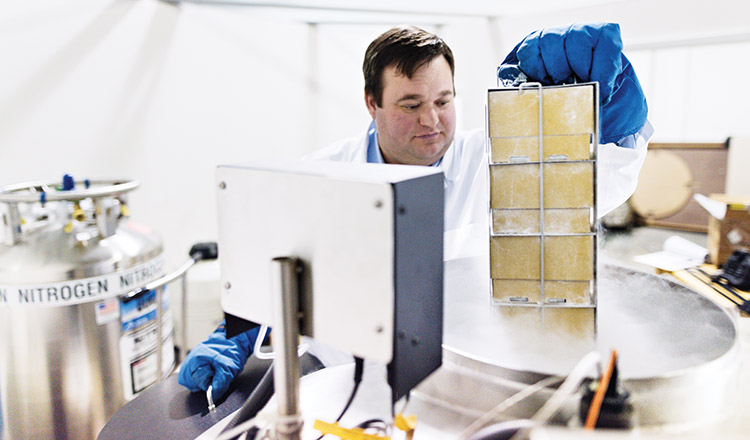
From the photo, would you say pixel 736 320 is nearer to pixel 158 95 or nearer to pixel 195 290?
pixel 195 290

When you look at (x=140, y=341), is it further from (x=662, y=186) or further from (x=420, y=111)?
(x=662, y=186)

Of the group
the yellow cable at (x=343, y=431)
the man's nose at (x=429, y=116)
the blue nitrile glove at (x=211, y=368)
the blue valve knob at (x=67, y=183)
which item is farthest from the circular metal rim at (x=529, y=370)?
the blue valve knob at (x=67, y=183)

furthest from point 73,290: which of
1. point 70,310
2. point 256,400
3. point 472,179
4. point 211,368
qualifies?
point 472,179

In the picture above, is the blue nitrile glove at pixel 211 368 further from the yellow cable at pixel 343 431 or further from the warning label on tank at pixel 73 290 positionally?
the warning label on tank at pixel 73 290

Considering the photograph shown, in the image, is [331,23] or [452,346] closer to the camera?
[452,346]

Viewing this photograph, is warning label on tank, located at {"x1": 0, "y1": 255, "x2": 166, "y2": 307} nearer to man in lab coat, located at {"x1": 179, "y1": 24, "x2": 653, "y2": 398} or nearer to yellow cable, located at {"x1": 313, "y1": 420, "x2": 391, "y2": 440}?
man in lab coat, located at {"x1": 179, "y1": 24, "x2": 653, "y2": 398}

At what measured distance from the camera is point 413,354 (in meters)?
0.42

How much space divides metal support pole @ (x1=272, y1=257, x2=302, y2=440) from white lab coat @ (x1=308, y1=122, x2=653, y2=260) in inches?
23.4

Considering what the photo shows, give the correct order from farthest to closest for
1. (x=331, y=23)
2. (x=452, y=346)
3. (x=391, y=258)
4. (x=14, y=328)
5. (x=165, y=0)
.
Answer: (x=331, y=23) → (x=165, y=0) → (x=14, y=328) → (x=452, y=346) → (x=391, y=258)

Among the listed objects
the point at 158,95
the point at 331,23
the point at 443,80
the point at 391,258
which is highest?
the point at 331,23

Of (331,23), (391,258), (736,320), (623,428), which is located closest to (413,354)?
(391,258)

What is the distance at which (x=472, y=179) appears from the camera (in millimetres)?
1453

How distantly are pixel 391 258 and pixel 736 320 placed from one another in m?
0.53

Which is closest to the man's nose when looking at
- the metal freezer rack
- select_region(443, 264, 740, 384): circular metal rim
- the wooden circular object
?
the metal freezer rack
